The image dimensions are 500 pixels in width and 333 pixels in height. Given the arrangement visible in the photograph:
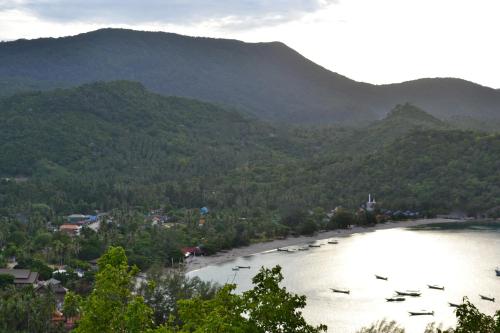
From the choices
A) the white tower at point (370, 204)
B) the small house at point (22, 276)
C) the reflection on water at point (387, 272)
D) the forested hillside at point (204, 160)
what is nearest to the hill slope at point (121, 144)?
the forested hillside at point (204, 160)

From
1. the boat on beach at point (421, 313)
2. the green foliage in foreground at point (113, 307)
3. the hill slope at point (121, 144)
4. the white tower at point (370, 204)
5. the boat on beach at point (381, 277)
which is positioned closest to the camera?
the green foliage in foreground at point (113, 307)

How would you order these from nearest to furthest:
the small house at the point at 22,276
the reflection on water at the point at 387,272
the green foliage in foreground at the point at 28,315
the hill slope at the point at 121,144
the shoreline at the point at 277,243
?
the green foliage in foreground at the point at 28,315, the reflection on water at the point at 387,272, the small house at the point at 22,276, the shoreline at the point at 277,243, the hill slope at the point at 121,144

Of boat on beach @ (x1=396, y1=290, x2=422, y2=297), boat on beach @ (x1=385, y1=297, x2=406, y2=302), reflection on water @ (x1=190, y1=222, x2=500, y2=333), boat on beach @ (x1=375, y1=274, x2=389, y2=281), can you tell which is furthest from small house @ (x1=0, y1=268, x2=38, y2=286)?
boat on beach @ (x1=375, y1=274, x2=389, y2=281)

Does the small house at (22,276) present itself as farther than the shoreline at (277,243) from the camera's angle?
No

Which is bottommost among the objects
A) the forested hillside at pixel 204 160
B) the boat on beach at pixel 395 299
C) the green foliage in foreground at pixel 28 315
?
the boat on beach at pixel 395 299

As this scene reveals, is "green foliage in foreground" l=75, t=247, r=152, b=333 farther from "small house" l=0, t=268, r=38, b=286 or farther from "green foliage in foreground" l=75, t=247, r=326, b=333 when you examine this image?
"small house" l=0, t=268, r=38, b=286

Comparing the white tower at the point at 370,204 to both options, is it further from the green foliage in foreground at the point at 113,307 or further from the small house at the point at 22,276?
the green foliage in foreground at the point at 113,307

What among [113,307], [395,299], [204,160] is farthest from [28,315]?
[204,160]
